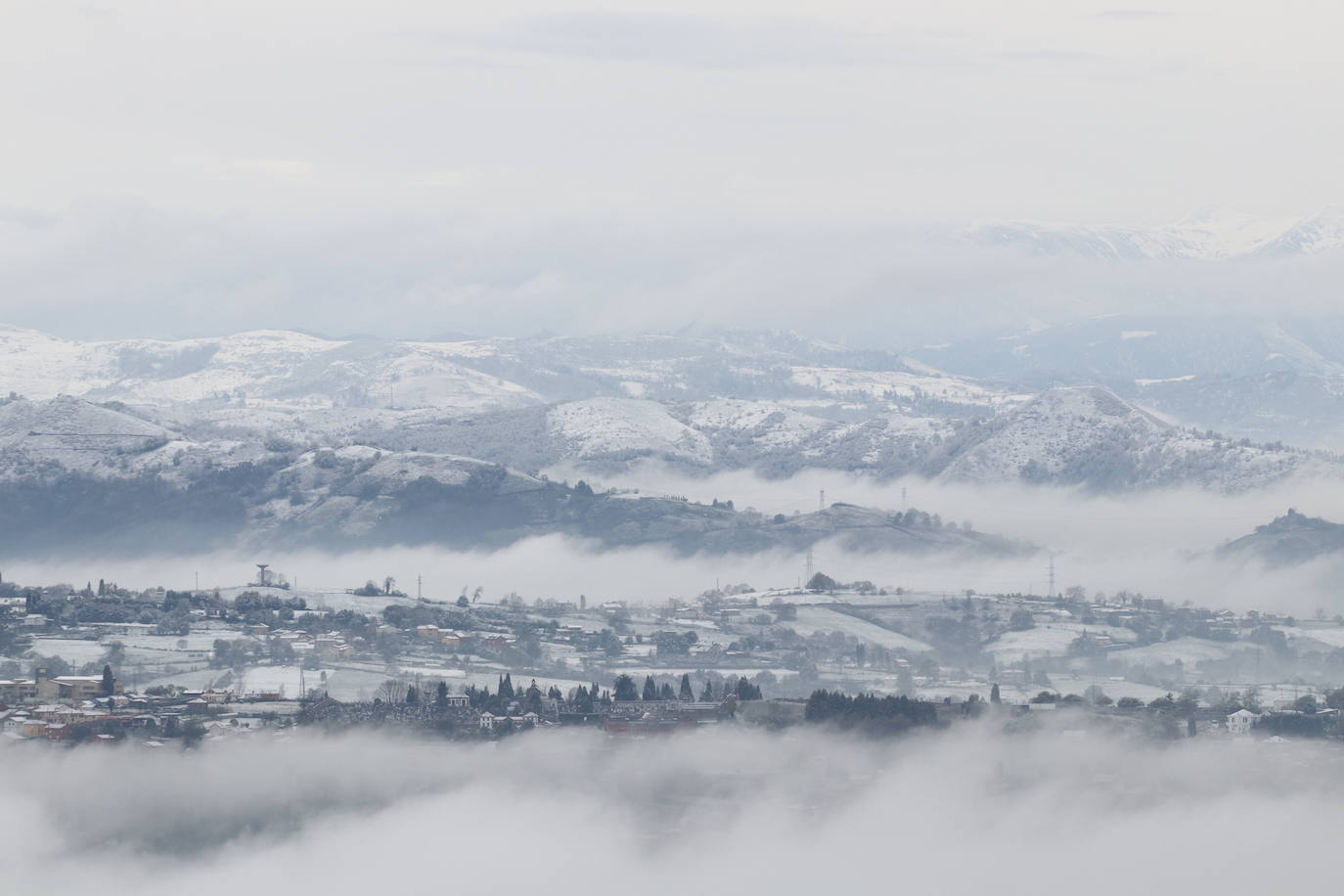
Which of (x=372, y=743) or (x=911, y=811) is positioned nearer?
(x=911, y=811)

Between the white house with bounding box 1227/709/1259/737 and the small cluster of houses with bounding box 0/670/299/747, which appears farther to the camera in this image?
the white house with bounding box 1227/709/1259/737

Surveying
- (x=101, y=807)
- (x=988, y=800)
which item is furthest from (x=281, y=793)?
(x=988, y=800)

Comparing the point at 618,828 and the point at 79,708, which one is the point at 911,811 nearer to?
the point at 618,828

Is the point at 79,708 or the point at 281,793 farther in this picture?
the point at 79,708

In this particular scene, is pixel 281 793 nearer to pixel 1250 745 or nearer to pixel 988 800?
pixel 988 800

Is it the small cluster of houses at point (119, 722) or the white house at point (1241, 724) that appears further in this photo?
the white house at point (1241, 724)

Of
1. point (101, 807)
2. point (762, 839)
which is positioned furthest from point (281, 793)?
point (762, 839)

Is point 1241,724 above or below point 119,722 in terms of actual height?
above

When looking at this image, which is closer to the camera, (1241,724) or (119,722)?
(119,722)
